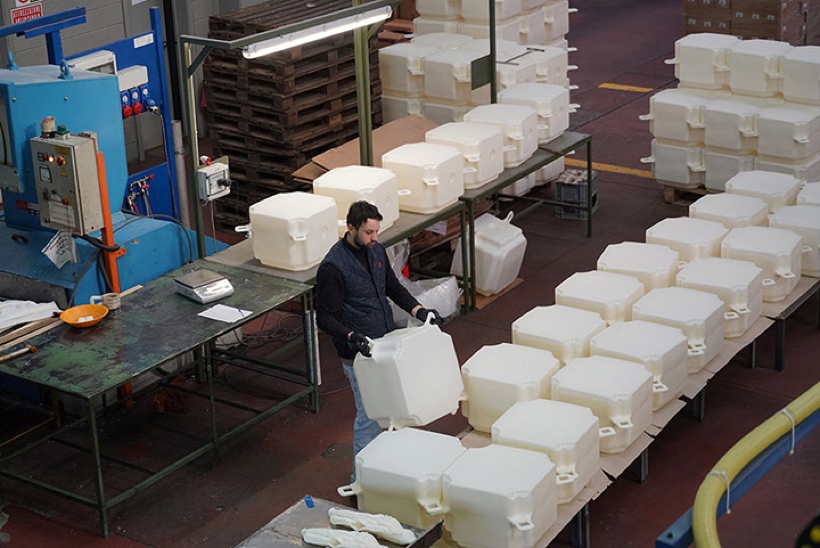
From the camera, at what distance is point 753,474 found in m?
4.28

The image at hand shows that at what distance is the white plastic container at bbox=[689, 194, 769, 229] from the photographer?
9992 mm

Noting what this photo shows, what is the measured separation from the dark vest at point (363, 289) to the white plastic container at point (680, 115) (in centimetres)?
546

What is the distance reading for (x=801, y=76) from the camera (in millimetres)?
11961

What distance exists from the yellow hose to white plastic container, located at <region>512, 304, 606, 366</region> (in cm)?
399

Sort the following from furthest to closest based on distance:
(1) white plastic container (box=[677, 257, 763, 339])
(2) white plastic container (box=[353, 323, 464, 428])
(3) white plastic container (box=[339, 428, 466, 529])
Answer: (1) white plastic container (box=[677, 257, 763, 339])
(2) white plastic container (box=[353, 323, 464, 428])
(3) white plastic container (box=[339, 428, 466, 529])

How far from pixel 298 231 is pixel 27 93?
7.06 ft

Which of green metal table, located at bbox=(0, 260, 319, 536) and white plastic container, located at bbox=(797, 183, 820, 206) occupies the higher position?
white plastic container, located at bbox=(797, 183, 820, 206)

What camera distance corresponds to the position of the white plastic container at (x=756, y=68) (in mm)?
12086

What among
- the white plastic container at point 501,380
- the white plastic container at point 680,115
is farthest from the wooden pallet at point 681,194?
the white plastic container at point 501,380

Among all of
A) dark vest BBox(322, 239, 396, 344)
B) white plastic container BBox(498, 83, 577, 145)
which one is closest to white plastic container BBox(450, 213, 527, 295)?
white plastic container BBox(498, 83, 577, 145)

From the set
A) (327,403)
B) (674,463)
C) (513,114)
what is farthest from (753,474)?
(513,114)

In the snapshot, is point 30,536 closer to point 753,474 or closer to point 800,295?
point 753,474

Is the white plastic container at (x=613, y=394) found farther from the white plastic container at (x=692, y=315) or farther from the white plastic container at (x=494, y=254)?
the white plastic container at (x=494, y=254)

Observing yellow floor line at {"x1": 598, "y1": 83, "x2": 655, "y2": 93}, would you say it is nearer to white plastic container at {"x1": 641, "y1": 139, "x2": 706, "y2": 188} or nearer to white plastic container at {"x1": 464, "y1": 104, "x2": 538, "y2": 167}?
white plastic container at {"x1": 641, "y1": 139, "x2": 706, "y2": 188}
